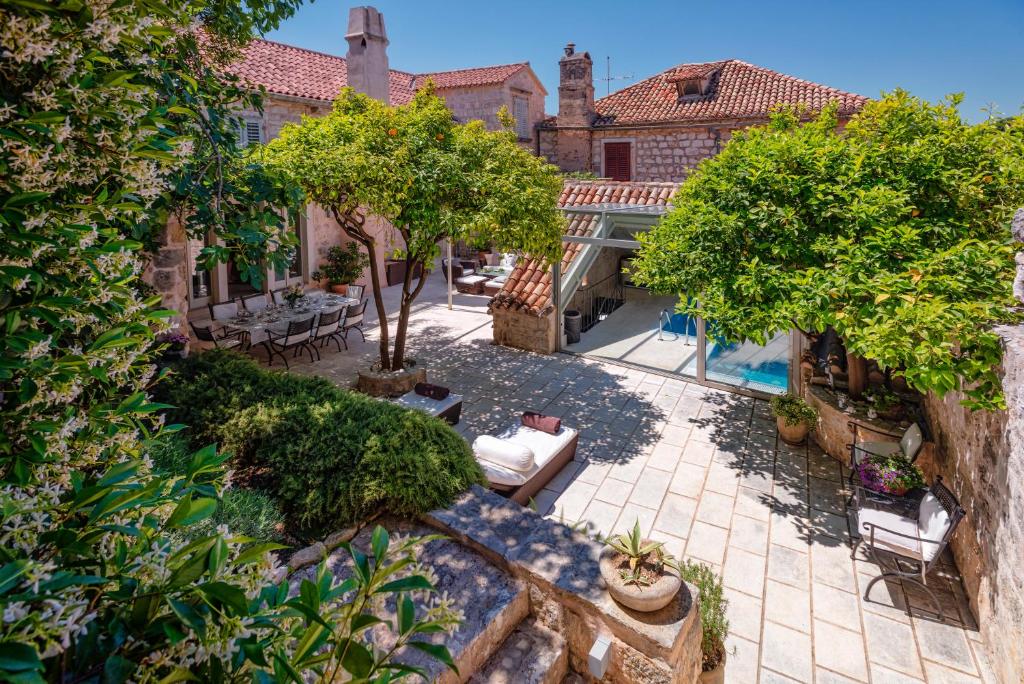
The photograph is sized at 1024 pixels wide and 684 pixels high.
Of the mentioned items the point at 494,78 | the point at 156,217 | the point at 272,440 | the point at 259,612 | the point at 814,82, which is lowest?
the point at 272,440

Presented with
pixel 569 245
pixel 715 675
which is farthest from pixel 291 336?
pixel 715 675

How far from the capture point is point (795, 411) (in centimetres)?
824

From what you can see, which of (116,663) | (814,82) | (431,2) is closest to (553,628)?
(116,663)

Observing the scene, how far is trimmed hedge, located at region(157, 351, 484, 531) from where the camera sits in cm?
461

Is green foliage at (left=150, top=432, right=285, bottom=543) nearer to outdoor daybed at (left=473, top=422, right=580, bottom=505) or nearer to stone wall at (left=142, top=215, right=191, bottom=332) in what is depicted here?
outdoor daybed at (left=473, top=422, right=580, bottom=505)

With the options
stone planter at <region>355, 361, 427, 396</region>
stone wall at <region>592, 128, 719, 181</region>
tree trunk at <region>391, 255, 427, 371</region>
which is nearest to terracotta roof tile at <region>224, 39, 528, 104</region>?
tree trunk at <region>391, 255, 427, 371</region>

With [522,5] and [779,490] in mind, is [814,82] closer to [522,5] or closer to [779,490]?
[522,5]

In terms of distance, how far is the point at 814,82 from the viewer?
20953 millimetres

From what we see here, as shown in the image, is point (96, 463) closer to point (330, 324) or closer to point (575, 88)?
point (330, 324)

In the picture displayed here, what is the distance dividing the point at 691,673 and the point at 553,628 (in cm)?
104

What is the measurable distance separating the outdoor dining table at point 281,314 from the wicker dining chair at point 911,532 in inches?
390

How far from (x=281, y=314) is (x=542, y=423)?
684 cm

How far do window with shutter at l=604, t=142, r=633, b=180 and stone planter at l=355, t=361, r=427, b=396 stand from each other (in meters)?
16.5

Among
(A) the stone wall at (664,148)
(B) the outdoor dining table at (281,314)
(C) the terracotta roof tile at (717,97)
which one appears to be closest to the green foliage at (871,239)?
(B) the outdoor dining table at (281,314)
